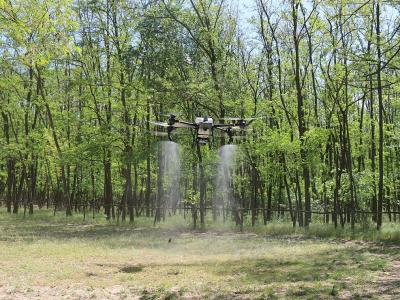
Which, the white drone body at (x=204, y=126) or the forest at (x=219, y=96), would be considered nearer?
the white drone body at (x=204, y=126)

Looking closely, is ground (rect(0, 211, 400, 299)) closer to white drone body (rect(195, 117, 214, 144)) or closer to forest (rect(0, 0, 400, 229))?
white drone body (rect(195, 117, 214, 144))

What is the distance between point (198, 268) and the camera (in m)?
10.8

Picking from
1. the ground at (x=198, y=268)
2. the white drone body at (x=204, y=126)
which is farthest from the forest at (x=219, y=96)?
the white drone body at (x=204, y=126)

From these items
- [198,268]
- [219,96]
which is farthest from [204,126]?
[219,96]

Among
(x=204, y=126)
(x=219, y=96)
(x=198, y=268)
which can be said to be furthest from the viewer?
(x=219, y=96)

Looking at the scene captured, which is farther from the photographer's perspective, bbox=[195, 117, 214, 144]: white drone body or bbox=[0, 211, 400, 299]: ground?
bbox=[195, 117, 214, 144]: white drone body

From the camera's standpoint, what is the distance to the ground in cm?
794

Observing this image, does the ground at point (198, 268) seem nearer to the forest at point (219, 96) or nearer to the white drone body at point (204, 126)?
the white drone body at point (204, 126)

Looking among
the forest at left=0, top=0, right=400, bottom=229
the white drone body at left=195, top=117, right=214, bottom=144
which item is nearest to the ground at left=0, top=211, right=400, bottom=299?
the white drone body at left=195, top=117, right=214, bottom=144

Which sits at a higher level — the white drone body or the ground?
the white drone body

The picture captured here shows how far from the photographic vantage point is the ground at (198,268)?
794 cm

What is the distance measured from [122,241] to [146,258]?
14.4ft

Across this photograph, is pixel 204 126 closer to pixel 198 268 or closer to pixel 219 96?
pixel 198 268

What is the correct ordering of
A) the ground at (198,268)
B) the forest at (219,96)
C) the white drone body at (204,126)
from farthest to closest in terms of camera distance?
the forest at (219,96), the white drone body at (204,126), the ground at (198,268)
